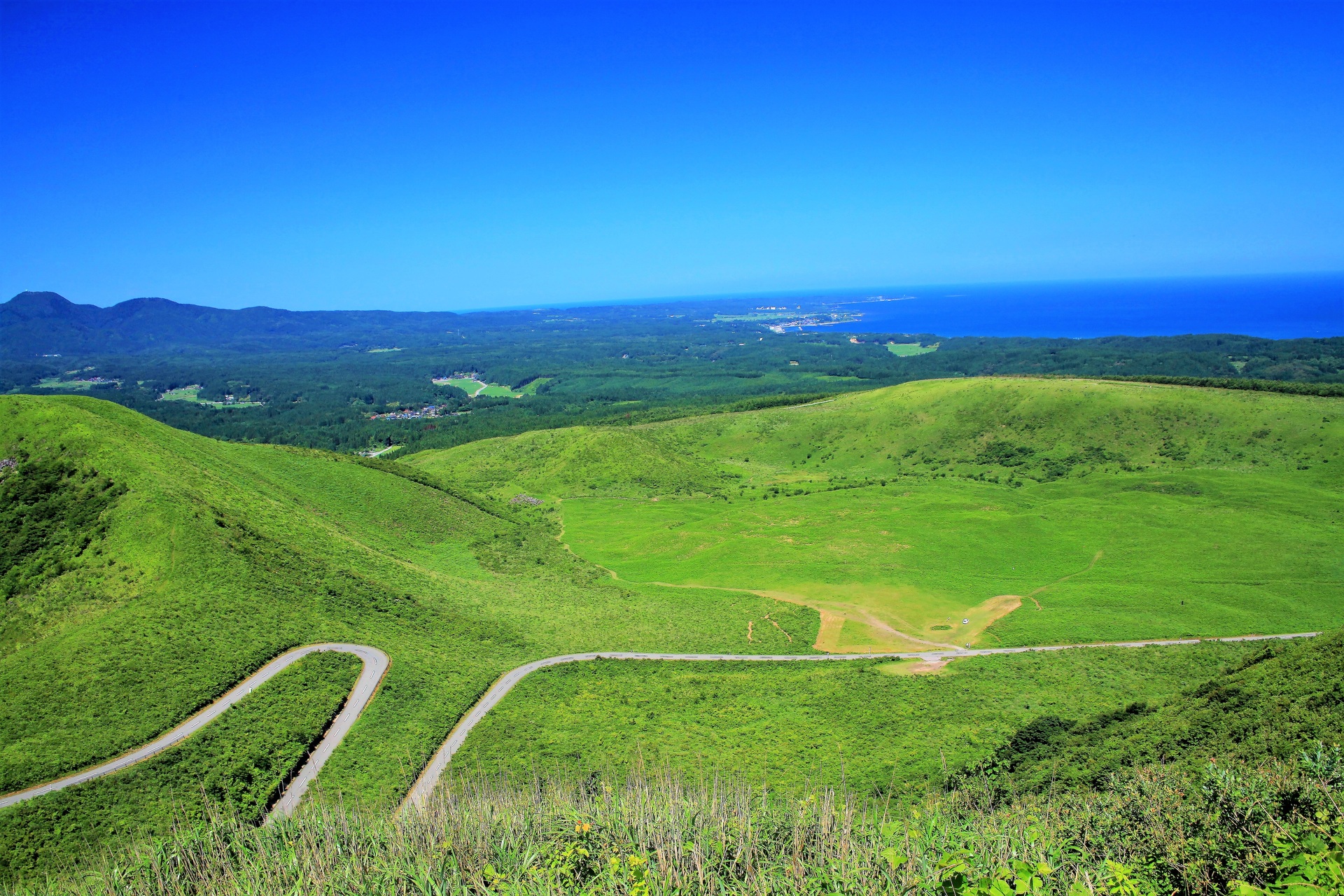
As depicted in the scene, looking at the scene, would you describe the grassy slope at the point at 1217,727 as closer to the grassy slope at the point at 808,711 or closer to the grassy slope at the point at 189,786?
the grassy slope at the point at 808,711

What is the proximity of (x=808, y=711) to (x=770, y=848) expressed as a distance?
62.1 feet

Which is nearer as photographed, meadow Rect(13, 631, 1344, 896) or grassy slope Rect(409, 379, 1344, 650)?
meadow Rect(13, 631, 1344, 896)

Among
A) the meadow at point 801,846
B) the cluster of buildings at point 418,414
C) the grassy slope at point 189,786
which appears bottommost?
the grassy slope at point 189,786

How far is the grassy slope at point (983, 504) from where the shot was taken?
44219 mm

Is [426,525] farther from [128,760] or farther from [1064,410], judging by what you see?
[1064,410]

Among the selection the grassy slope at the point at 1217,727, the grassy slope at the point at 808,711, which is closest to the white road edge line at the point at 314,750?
the grassy slope at the point at 808,711

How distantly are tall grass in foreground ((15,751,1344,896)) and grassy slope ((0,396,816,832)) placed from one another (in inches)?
377

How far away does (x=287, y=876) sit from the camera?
13.1 meters

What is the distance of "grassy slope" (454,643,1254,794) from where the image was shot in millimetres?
26469

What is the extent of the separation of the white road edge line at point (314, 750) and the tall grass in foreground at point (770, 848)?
10.7 feet

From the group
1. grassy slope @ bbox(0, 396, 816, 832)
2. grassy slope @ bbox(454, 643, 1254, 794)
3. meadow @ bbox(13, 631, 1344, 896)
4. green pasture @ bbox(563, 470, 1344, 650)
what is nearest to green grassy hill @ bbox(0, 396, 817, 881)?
grassy slope @ bbox(0, 396, 816, 832)

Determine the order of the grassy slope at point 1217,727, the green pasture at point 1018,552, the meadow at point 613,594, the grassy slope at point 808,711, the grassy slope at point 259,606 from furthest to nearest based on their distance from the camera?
1. the green pasture at point 1018,552
2. the grassy slope at point 808,711
3. the meadow at point 613,594
4. the grassy slope at point 259,606
5. the grassy slope at point 1217,727

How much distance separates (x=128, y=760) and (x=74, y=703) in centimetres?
388

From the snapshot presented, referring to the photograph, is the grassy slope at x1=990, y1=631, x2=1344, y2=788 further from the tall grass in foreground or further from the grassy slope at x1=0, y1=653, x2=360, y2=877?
the grassy slope at x1=0, y1=653, x2=360, y2=877
